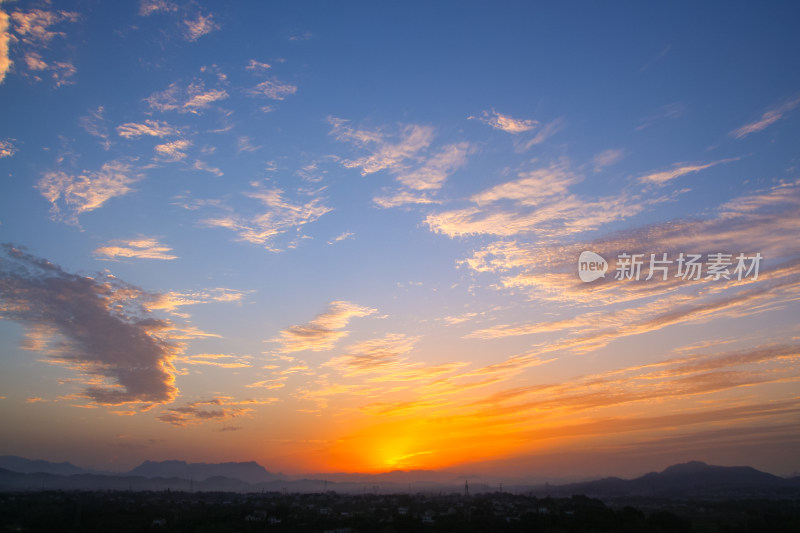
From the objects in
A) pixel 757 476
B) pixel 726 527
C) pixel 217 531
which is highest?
pixel 217 531

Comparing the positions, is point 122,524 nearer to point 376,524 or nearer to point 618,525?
point 376,524

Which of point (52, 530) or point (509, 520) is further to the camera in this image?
point (509, 520)

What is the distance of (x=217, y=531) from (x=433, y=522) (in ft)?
72.0

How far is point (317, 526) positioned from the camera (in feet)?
163

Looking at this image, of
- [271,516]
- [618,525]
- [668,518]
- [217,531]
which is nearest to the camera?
[217,531]

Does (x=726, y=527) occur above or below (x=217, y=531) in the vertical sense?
below

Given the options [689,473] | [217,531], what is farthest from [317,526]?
[689,473]

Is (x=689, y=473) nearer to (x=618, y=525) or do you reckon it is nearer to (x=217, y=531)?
(x=618, y=525)

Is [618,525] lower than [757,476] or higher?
higher

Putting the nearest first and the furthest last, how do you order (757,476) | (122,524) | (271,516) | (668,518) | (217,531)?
(217,531) → (668,518) → (122,524) → (271,516) → (757,476)

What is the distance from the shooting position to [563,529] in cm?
4022

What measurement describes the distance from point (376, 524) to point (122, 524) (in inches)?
1029

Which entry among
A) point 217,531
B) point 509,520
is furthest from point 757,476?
Answer: point 217,531

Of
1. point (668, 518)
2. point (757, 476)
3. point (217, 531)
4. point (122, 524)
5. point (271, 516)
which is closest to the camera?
point (217, 531)
